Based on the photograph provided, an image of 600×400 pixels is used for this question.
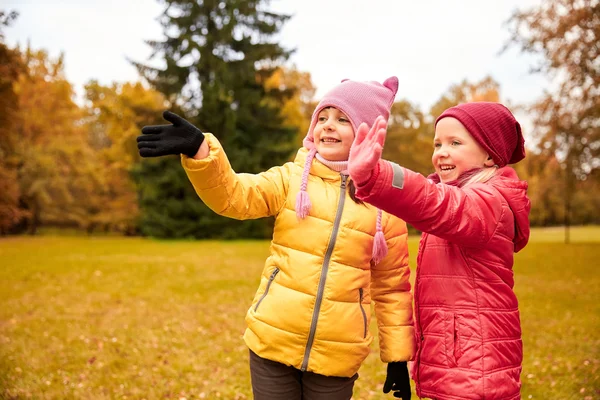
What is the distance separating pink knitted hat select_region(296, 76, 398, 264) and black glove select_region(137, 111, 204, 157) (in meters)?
0.56

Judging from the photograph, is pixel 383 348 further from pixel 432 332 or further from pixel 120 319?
pixel 120 319

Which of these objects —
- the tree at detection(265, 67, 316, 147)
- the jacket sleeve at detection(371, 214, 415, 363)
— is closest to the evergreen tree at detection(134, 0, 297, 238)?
the tree at detection(265, 67, 316, 147)

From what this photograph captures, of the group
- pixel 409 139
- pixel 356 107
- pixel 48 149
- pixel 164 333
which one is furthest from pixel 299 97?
pixel 356 107

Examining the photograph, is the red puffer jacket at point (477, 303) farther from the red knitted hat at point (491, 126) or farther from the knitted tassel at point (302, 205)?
the knitted tassel at point (302, 205)

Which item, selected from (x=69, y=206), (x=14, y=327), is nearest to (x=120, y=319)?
(x=14, y=327)

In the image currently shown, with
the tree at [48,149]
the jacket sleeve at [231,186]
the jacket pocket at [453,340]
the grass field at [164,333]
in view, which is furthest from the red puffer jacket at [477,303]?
the tree at [48,149]

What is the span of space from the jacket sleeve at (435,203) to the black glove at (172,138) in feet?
2.40

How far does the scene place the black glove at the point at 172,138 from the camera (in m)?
1.94

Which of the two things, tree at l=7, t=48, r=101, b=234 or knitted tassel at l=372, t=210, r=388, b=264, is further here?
tree at l=7, t=48, r=101, b=234

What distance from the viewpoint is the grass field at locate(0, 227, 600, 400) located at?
5.00 metres

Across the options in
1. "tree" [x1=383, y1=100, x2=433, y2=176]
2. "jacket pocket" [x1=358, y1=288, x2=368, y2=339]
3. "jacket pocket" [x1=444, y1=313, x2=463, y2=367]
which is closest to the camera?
"jacket pocket" [x1=444, y1=313, x2=463, y2=367]

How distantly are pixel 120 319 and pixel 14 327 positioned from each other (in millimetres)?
1471

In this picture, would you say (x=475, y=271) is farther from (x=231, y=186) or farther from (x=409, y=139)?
(x=409, y=139)

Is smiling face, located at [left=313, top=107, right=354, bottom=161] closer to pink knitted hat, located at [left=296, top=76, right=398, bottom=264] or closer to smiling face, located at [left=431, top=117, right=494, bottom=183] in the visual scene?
pink knitted hat, located at [left=296, top=76, right=398, bottom=264]
